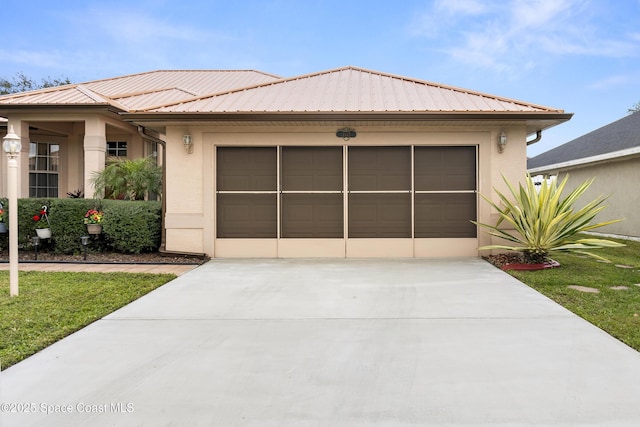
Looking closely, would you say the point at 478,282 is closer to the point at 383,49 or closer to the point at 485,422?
the point at 485,422

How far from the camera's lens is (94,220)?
879cm

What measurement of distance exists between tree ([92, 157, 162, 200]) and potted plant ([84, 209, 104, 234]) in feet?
5.93

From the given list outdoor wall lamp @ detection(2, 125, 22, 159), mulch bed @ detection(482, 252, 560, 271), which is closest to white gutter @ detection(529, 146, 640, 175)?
mulch bed @ detection(482, 252, 560, 271)

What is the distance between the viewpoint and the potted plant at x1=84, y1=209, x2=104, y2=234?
8.79 metres

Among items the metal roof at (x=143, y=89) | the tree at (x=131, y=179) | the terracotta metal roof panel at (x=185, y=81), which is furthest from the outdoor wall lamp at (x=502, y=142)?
the terracotta metal roof panel at (x=185, y=81)

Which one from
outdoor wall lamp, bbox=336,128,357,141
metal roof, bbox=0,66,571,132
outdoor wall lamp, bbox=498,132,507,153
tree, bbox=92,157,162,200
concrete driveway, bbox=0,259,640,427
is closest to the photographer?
concrete driveway, bbox=0,259,640,427

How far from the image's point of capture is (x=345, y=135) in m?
8.90

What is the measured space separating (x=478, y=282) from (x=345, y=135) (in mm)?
3951

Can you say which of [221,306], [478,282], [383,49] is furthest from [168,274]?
[383,49]

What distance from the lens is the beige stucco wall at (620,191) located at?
12375 millimetres

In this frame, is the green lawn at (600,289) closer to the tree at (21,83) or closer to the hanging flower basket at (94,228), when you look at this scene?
the hanging flower basket at (94,228)

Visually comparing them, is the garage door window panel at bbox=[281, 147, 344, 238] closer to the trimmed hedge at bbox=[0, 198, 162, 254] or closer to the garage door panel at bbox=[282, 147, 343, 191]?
the garage door panel at bbox=[282, 147, 343, 191]

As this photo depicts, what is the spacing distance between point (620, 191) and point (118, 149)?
15455 millimetres

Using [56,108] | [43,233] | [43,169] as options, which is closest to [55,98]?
[56,108]
